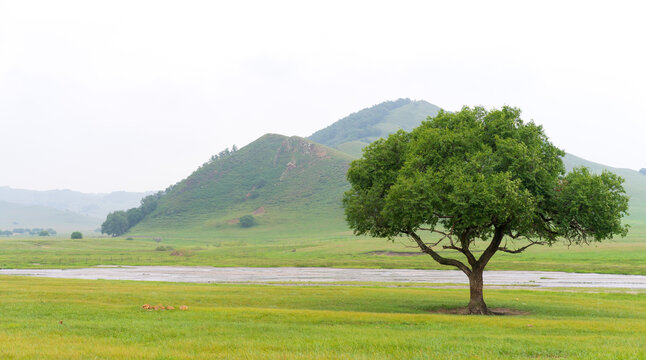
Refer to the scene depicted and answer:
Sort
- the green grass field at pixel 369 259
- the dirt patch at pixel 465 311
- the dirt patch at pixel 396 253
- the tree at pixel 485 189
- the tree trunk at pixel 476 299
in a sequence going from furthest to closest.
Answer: the dirt patch at pixel 396 253 < the green grass field at pixel 369 259 < the dirt patch at pixel 465 311 < the tree trunk at pixel 476 299 < the tree at pixel 485 189

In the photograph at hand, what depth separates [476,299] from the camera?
34.6 meters

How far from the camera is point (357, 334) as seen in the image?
21609mm

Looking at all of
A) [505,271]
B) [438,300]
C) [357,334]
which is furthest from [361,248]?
[357,334]

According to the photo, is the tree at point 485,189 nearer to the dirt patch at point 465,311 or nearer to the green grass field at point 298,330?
the dirt patch at point 465,311

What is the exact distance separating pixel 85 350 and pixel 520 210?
24.2m

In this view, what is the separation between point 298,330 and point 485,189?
45.2ft

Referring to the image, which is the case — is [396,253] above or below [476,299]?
below

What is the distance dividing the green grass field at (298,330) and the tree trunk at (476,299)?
2.86 meters

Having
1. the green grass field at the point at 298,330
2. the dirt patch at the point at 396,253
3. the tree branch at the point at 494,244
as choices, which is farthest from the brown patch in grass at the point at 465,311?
the dirt patch at the point at 396,253

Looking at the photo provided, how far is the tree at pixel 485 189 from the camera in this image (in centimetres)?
3052

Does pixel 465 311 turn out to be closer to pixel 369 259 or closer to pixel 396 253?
pixel 369 259

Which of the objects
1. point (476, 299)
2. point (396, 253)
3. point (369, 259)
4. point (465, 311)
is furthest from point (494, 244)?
point (396, 253)

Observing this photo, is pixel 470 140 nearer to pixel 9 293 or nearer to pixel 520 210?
pixel 520 210

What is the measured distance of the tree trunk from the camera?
3397 centimetres
